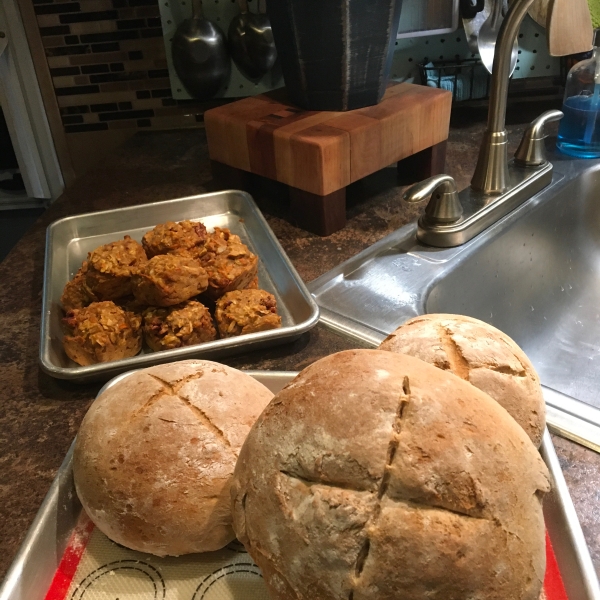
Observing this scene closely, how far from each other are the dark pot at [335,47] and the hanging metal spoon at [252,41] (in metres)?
0.40

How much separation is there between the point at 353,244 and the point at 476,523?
798 mm

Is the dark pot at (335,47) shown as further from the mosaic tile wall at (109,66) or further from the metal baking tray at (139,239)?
the mosaic tile wall at (109,66)

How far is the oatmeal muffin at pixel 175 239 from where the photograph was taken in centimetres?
98

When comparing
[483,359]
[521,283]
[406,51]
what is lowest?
[521,283]

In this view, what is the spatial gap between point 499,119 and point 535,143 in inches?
7.2

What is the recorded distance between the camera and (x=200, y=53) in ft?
5.17

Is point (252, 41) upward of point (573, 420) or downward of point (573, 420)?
upward

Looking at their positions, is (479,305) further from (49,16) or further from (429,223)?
(49,16)

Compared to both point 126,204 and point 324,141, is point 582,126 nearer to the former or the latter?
point 324,141

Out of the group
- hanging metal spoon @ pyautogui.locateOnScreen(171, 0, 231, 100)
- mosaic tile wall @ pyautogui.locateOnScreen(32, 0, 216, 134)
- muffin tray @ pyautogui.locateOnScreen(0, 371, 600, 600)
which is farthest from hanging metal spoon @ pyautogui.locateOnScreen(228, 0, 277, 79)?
muffin tray @ pyautogui.locateOnScreen(0, 371, 600, 600)

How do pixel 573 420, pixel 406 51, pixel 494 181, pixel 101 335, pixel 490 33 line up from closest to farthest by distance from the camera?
1. pixel 573 420
2. pixel 101 335
3. pixel 494 181
4. pixel 490 33
5. pixel 406 51

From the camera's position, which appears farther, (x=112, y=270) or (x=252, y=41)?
(x=252, y=41)

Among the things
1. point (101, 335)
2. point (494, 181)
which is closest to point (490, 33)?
point (494, 181)

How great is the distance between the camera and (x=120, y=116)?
1803 millimetres
